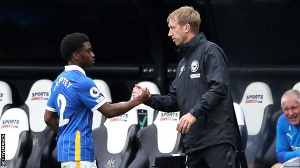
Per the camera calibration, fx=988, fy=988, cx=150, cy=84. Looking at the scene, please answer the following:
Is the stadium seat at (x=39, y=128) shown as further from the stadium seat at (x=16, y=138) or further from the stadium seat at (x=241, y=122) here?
the stadium seat at (x=241, y=122)

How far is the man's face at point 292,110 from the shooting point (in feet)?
26.3

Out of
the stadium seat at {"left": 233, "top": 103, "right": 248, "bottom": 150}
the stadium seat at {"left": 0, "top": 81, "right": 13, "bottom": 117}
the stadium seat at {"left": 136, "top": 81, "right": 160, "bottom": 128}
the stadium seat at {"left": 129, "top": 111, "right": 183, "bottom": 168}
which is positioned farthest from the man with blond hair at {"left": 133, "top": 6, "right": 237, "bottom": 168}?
the stadium seat at {"left": 0, "top": 81, "right": 13, "bottom": 117}

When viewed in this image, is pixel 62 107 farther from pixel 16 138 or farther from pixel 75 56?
pixel 16 138

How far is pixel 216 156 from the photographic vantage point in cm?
656

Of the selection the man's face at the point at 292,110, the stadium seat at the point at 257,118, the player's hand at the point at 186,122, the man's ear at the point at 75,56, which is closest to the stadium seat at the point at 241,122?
the stadium seat at the point at 257,118

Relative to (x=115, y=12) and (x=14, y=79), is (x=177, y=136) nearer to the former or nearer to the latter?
(x=115, y=12)

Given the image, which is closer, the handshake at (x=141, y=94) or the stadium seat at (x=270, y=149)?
the handshake at (x=141, y=94)

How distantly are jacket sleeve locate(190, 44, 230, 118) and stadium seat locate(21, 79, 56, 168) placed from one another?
10.8ft

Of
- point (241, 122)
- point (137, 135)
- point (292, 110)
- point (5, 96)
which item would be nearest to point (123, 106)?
point (292, 110)

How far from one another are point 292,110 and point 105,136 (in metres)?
2.07

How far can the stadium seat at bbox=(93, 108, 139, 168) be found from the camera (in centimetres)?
909

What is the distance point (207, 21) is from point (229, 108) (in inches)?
125

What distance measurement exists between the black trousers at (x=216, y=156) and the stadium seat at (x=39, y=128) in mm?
3093

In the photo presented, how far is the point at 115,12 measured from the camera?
34.4 ft
